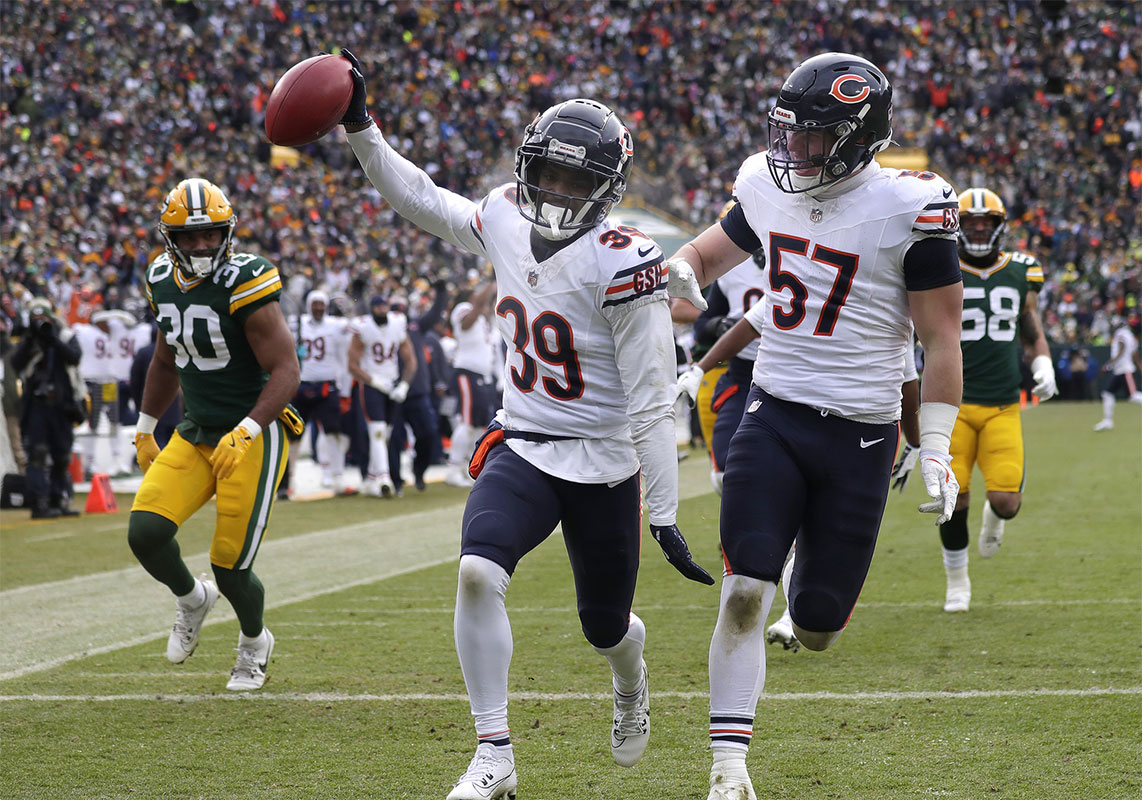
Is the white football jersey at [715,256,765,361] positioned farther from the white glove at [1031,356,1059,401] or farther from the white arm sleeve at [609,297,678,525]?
the white arm sleeve at [609,297,678,525]

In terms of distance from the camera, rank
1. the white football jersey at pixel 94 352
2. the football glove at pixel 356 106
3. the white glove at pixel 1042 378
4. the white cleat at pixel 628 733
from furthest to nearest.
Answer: the white football jersey at pixel 94 352
the white glove at pixel 1042 378
the white cleat at pixel 628 733
the football glove at pixel 356 106

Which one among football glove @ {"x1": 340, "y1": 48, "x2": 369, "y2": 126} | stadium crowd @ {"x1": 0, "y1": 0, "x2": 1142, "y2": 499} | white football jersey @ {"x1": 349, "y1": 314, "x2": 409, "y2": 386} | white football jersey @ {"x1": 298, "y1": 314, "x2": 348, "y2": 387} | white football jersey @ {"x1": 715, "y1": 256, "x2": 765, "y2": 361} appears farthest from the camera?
stadium crowd @ {"x1": 0, "y1": 0, "x2": 1142, "y2": 499}

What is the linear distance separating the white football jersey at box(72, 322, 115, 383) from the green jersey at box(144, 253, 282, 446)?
→ 8.93 m

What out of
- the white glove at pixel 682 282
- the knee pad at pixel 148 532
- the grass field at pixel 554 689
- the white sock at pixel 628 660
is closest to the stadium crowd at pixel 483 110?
the grass field at pixel 554 689

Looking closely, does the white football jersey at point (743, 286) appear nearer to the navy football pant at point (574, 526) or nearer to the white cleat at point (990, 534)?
the white cleat at point (990, 534)

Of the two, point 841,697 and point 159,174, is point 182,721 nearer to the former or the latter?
point 841,697

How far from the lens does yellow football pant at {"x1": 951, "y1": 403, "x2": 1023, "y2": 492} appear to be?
251 inches

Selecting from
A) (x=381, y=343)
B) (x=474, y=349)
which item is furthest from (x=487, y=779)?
(x=474, y=349)

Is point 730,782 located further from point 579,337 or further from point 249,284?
point 249,284

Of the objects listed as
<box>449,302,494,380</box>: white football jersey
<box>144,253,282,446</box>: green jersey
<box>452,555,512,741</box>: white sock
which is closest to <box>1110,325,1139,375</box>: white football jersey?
<box>449,302,494,380</box>: white football jersey

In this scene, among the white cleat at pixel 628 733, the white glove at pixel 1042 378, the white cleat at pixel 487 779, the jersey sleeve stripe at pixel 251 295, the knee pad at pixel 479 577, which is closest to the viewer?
the white cleat at pixel 487 779

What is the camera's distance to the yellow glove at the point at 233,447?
16.2 feet

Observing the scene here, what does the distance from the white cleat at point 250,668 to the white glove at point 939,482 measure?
8.89ft

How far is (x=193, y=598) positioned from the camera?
5.14 metres
